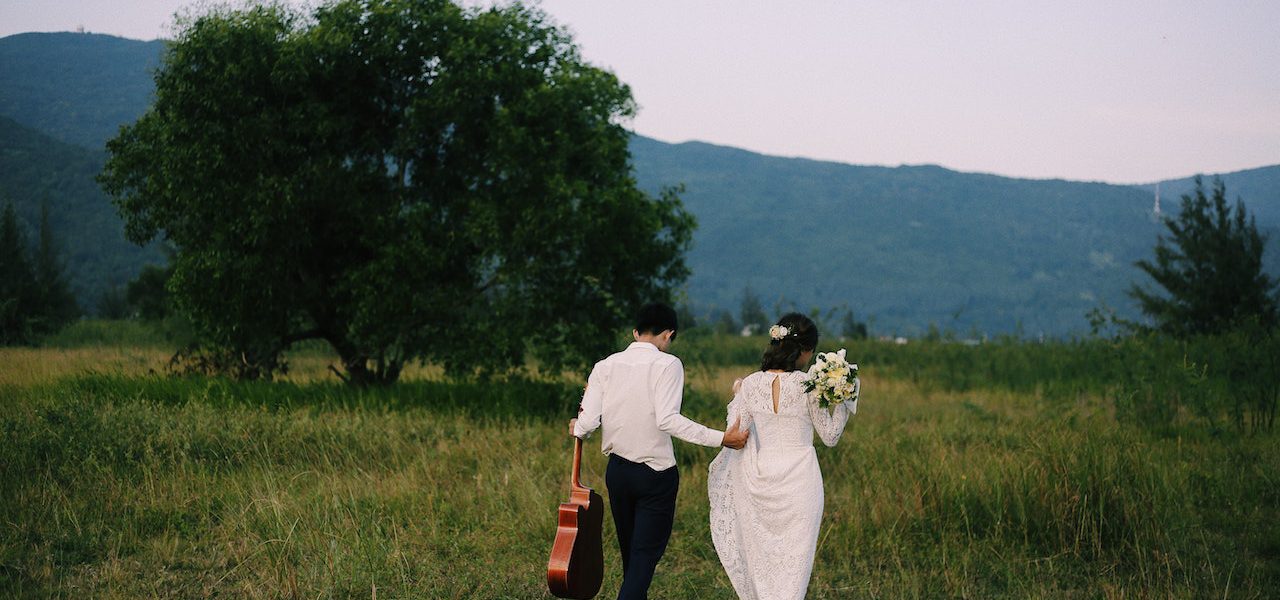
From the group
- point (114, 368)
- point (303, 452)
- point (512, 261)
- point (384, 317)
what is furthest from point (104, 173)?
point (303, 452)

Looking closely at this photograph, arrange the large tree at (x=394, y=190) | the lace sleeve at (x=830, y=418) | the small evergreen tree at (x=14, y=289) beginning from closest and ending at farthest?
the lace sleeve at (x=830, y=418)
the large tree at (x=394, y=190)
the small evergreen tree at (x=14, y=289)

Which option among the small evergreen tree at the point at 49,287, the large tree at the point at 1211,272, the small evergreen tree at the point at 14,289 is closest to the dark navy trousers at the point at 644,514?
the small evergreen tree at the point at 14,289

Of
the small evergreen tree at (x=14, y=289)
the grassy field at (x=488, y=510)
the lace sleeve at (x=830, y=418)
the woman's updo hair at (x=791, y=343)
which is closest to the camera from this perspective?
the lace sleeve at (x=830, y=418)

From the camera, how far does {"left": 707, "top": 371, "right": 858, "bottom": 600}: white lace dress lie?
650 cm

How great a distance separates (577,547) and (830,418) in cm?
176

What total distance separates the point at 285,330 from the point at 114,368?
3038 millimetres

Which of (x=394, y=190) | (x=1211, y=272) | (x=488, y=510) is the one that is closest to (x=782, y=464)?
(x=488, y=510)

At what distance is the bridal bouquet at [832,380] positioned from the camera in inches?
247

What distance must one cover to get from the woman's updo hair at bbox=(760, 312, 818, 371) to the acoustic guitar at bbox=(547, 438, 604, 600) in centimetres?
139

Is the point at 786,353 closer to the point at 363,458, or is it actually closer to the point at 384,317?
the point at 363,458

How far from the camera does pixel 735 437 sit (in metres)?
6.60

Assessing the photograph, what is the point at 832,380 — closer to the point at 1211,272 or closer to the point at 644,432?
the point at 644,432

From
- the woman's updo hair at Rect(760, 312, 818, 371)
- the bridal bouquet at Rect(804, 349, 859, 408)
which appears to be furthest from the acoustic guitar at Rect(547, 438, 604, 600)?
the bridal bouquet at Rect(804, 349, 859, 408)

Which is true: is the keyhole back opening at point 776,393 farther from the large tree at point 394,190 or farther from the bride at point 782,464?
the large tree at point 394,190
